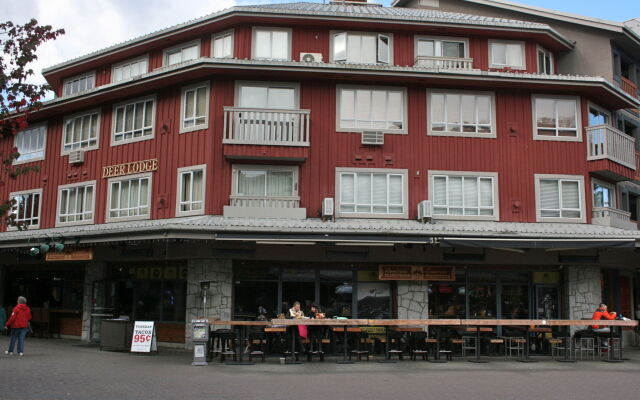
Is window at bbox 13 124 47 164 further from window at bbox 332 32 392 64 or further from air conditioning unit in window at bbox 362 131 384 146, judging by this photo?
air conditioning unit in window at bbox 362 131 384 146

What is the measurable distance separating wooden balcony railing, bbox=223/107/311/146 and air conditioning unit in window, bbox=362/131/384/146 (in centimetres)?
197

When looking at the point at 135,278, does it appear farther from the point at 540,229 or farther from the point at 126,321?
the point at 540,229

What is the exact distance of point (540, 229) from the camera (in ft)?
69.8

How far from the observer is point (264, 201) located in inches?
837

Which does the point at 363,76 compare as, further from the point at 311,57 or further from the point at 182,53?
the point at 182,53

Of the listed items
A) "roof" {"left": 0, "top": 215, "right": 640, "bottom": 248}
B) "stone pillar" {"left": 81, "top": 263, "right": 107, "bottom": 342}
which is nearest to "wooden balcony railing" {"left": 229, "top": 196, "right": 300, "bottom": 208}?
"roof" {"left": 0, "top": 215, "right": 640, "bottom": 248}

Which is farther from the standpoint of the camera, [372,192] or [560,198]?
Result: [560,198]

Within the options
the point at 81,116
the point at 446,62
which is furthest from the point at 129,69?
the point at 446,62

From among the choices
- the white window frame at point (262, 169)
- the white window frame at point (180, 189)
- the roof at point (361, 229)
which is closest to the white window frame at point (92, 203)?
the roof at point (361, 229)

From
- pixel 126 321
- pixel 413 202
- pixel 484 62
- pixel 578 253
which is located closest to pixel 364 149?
pixel 413 202

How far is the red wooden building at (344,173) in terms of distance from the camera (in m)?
21.1

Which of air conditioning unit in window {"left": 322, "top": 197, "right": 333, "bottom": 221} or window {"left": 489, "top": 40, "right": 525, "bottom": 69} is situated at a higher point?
window {"left": 489, "top": 40, "right": 525, "bottom": 69}

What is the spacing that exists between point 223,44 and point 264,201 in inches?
256

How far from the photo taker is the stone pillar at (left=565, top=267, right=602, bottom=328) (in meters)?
22.1
